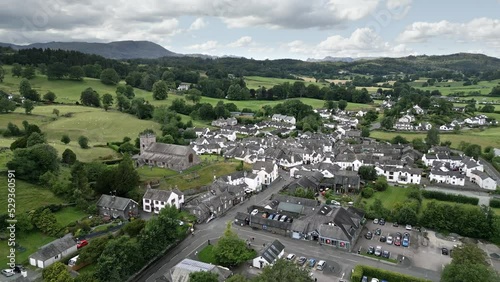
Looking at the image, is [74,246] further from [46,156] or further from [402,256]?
[402,256]

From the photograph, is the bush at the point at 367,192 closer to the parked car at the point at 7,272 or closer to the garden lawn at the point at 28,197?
the garden lawn at the point at 28,197

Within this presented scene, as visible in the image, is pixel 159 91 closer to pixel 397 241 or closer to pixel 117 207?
pixel 117 207

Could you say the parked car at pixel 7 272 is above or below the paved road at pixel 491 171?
below

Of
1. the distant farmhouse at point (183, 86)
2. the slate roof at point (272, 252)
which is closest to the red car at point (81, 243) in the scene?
the slate roof at point (272, 252)

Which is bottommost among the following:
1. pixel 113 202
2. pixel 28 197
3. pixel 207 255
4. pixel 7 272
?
pixel 207 255

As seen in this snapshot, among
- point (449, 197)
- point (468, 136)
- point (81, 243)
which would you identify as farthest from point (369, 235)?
point (468, 136)
